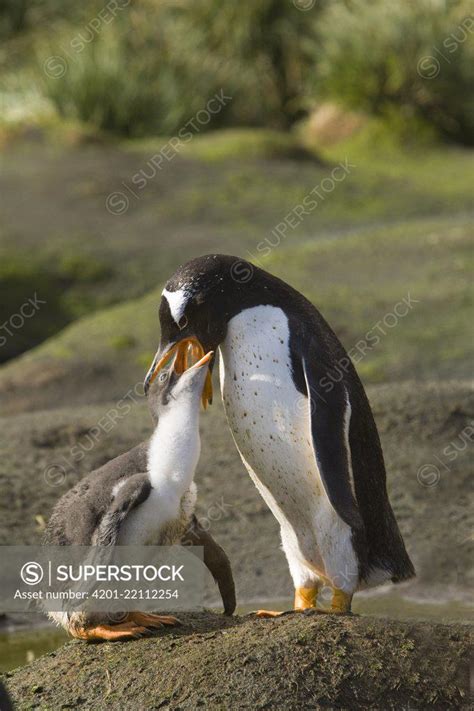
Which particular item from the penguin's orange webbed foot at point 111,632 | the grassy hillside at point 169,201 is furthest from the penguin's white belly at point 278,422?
the grassy hillside at point 169,201

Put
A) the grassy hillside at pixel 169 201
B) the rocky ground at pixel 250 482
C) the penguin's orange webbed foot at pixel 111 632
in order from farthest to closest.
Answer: the grassy hillside at pixel 169 201, the rocky ground at pixel 250 482, the penguin's orange webbed foot at pixel 111 632

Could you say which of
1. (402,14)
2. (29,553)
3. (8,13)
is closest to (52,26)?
(8,13)

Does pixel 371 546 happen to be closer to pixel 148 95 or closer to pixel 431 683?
pixel 431 683

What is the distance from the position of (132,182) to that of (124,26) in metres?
8.43

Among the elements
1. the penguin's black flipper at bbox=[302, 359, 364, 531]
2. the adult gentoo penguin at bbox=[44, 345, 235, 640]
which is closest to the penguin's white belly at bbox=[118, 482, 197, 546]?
the adult gentoo penguin at bbox=[44, 345, 235, 640]

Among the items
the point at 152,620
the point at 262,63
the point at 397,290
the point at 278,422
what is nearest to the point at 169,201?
the point at 397,290

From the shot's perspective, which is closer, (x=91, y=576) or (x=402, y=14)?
(x=91, y=576)

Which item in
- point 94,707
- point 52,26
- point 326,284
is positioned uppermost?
point 94,707

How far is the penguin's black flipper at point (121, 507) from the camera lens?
17.6 ft

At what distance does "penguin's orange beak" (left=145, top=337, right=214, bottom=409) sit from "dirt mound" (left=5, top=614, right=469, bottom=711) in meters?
1.05

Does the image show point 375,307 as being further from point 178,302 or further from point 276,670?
point 276,670

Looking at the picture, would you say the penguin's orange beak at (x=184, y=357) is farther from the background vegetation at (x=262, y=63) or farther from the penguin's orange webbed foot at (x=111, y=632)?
the background vegetation at (x=262, y=63)

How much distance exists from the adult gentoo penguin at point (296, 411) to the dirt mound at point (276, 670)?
419mm

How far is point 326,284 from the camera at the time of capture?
14.5 metres
